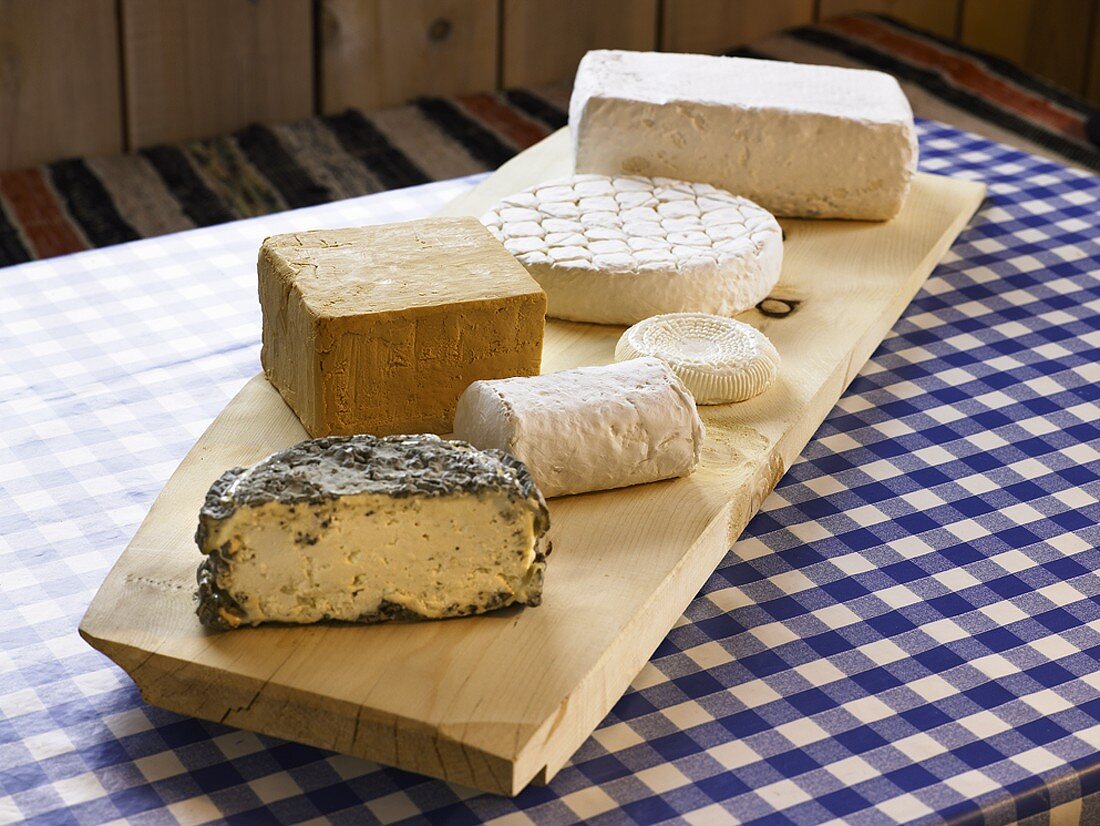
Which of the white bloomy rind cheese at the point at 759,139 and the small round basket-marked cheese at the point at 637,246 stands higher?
the white bloomy rind cheese at the point at 759,139

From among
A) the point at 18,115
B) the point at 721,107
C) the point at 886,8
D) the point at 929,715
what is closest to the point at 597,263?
the point at 721,107

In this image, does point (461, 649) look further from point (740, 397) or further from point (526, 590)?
point (740, 397)

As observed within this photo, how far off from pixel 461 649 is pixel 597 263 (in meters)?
0.71

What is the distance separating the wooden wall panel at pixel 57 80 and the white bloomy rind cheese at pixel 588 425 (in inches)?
62.4

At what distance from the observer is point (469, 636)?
1.26 m

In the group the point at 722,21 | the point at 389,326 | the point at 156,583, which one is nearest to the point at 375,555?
the point at 156,583

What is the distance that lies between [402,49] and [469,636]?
2116 millimetres

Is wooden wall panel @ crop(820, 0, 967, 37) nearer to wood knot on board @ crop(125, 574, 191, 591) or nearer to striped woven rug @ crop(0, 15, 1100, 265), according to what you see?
striped woven rug @ crop(0, 15, 1100, 265)

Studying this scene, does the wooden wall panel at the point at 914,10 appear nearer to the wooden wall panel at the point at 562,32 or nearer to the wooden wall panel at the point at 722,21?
the wooden wall panel at the point at 722,21

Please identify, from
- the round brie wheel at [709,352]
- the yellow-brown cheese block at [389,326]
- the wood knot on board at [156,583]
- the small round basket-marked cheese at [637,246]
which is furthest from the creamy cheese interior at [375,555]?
the small round basket-marked cheese at [637,246]

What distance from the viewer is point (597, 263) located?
182 cm

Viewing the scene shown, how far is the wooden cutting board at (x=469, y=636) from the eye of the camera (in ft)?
3.84

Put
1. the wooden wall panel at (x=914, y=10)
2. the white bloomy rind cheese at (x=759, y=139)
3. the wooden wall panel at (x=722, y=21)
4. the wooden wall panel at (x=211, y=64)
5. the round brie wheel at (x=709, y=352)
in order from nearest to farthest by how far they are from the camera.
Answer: the round brie wheel at (x=709, y=352) < the white bloomy rind cheese at (x=759, y=139) < the wooden wall panel at (x=211, y=64) < the wooden wall panel at (x=722, y=21) < the wooden wall panel at (x=914, y=10)

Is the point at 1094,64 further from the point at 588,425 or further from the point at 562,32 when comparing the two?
the point at 588,425
